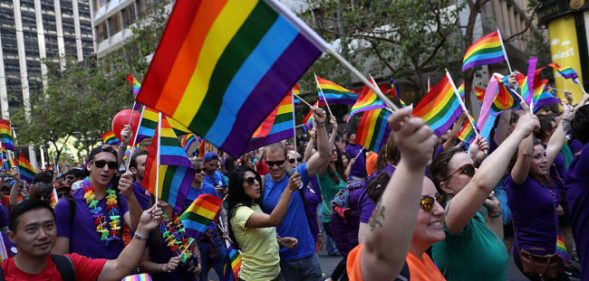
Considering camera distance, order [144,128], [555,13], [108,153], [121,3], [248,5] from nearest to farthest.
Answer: [248,5] < [108,153] < [144,128] < [555,13] < [121,3]

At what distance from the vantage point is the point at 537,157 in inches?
168

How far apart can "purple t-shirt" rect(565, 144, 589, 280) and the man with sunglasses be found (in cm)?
205

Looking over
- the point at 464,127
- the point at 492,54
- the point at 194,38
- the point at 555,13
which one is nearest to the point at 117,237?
the point at 194,38

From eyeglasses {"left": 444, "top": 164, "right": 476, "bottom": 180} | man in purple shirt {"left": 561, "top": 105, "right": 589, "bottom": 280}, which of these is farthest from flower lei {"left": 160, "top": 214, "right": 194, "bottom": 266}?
man in purple shirt {"left": 561, "top": 105, "right": 589, "bottom": 280}

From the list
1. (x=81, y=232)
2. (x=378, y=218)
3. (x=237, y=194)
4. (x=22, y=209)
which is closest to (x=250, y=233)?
(x=237, y=194)

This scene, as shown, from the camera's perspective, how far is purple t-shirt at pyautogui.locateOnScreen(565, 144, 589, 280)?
3033 mm

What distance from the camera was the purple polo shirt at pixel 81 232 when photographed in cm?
386

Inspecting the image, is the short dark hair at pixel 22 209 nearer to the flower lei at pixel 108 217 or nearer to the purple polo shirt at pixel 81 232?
the purple polo shirt at pixel 81 232

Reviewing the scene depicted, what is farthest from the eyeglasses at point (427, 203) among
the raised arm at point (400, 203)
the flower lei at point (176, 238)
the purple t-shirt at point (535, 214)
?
the flower lei at point (176, 238)

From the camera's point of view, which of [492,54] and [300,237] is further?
[492,54]

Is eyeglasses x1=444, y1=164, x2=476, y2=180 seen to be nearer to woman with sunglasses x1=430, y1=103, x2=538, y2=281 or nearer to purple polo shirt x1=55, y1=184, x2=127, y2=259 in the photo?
woman with sunglasses x1=430, y1=103, x2=538, y2=281

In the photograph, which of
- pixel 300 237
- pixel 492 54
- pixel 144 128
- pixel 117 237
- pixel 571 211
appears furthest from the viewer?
pixel 492 54

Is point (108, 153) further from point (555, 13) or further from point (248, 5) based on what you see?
point (555, 13)

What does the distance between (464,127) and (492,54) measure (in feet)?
3.68
